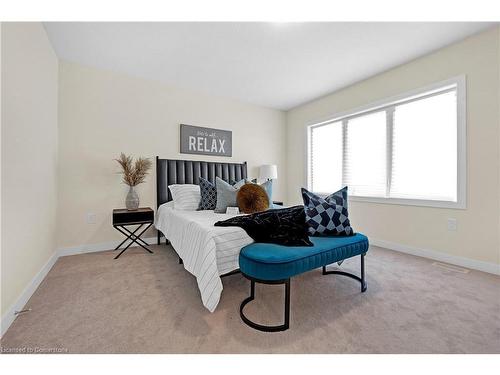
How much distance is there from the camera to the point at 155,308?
1677 mm

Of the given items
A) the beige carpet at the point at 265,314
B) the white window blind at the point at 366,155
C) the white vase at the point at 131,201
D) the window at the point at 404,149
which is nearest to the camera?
the beige carpet at the point at 265,314

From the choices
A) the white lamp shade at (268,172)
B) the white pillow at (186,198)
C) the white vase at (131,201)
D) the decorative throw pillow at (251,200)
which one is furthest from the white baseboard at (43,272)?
the white lamp shade at (268,172)

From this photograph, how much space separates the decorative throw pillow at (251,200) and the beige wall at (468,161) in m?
1.97

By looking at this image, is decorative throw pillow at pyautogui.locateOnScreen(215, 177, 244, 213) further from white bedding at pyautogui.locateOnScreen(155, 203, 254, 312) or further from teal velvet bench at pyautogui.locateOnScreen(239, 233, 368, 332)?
teal velvet bench at pyautogui.locateOnScreen(239, 233, 368, 332)

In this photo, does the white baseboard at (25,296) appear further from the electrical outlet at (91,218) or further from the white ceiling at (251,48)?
the white ceiling at (251,48)

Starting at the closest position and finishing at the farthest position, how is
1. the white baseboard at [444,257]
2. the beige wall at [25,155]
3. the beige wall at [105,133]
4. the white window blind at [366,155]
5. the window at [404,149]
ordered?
the beige wall at [25,155] → the white baseboard at [444,257] → the window at [404,149] → the beige wall at [105,133] → the white window blind at [366,155]

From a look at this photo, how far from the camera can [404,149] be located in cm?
304

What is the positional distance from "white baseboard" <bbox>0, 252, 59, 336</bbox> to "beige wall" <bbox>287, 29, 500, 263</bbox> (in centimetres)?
404

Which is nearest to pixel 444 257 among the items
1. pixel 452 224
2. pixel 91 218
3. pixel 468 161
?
pixel 452 224

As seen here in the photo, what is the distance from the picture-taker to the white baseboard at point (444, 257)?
230 cm

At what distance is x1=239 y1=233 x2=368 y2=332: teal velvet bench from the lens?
55.0 inches

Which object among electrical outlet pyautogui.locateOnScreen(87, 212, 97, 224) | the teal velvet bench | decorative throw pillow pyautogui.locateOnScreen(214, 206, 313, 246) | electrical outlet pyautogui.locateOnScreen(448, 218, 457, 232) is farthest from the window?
electrical outlet pyautogui.locateOnScreen(87, 212, 97, 224)

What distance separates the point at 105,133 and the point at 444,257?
4779 mm

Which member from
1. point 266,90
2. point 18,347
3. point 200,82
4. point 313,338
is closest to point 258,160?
point 266,90
